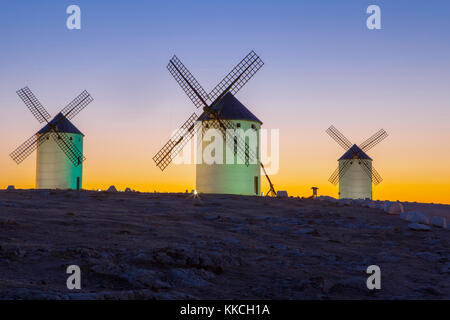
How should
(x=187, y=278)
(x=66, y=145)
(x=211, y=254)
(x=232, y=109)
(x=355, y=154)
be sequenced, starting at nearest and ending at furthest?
(x=187, y=278)
(x=211, y=254)
(x=232, y=109)
(x=66, y=145)
(x=355, y=154)

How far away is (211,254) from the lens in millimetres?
9742

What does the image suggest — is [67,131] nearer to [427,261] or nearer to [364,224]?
[364,224]

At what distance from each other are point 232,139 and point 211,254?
75.9ft

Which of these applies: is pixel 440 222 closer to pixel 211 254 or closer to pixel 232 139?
pixel 211 254

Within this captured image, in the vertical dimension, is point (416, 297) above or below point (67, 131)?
below

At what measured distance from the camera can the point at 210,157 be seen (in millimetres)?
33156

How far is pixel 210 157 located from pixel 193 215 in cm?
1556

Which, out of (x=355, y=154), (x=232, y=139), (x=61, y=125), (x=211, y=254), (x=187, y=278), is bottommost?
(x=187, y=278)

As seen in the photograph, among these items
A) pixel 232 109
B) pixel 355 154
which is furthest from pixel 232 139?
pixel 355 154

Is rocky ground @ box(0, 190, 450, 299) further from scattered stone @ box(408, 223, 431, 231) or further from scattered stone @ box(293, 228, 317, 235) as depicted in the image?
scattered stone @ box(408, 223, 431, 231)

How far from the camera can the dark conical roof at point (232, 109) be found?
3303 cm

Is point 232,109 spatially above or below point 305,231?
above

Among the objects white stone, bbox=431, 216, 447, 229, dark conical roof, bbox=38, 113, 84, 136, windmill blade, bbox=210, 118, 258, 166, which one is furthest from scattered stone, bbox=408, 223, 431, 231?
dark conical roof, bbox=38, 113, 84, 136

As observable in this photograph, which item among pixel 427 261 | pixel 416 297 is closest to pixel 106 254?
pixel 416 297
